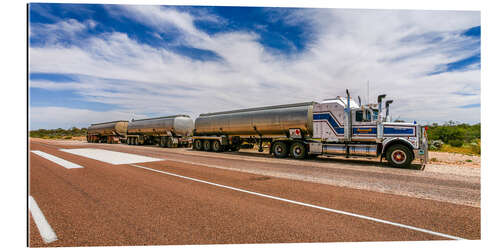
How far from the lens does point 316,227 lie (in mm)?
3623

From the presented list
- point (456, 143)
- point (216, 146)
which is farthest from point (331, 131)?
point (456, 143)

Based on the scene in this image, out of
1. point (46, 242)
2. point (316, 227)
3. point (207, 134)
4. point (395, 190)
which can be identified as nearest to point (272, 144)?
point (207, 134)

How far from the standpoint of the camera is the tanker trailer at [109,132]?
122ft

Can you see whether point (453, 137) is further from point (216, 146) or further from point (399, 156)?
point (216, 146)

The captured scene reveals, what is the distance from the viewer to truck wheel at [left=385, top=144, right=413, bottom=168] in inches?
416

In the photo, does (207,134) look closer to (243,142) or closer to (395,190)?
(243,142)

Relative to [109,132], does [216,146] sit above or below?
below

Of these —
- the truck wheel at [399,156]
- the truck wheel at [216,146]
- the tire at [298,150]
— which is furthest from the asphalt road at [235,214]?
the truck wheel at [216,146]

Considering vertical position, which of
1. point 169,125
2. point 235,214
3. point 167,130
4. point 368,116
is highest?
point 368,116

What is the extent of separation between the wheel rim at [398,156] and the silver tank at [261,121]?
14.8 ft

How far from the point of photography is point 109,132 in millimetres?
38812

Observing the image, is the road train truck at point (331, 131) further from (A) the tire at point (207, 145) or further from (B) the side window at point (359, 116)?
(A) the tire at point (207, 145)

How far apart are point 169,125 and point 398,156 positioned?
891 inches

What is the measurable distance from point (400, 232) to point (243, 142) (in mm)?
15660
